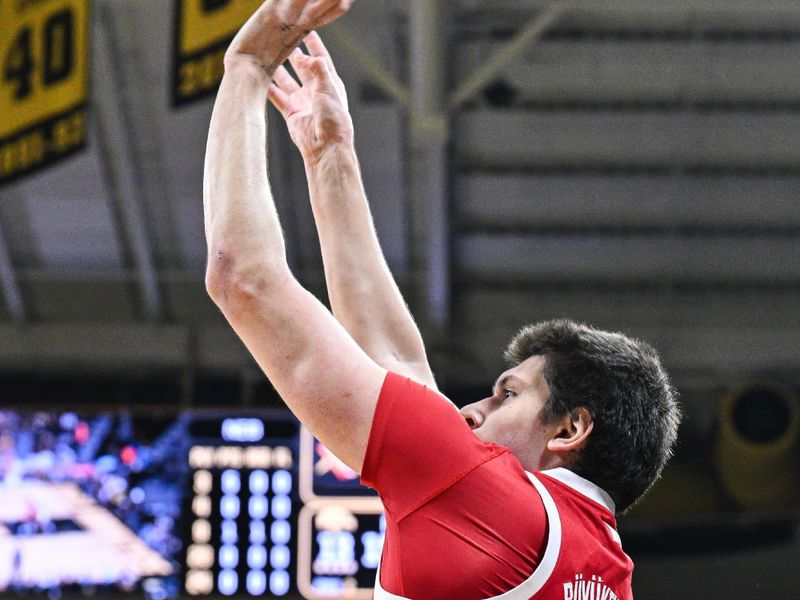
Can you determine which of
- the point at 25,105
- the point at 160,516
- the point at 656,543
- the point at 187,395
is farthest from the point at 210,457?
the point at 187,395

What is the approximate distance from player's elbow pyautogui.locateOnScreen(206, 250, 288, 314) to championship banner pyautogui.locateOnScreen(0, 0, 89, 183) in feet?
23.0

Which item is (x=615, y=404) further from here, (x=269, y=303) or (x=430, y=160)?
(x=430, y=160)

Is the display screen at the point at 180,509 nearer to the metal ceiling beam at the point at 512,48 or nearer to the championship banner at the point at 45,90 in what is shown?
the championship banner at the point at 45,90

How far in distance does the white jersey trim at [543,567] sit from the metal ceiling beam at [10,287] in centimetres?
1189

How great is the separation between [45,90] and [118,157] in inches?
132

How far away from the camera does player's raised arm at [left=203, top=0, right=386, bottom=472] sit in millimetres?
1755

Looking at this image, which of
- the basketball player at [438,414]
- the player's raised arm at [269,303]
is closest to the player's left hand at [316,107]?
the basketball player at [438,414]

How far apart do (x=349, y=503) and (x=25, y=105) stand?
3.68 m

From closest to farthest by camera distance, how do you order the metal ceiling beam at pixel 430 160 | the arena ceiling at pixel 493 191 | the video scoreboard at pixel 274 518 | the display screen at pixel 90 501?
the video scoreboard at pixel 274 518 → the display screen at pixel 90 501 → the metal ceiling beam at pixel 430 160 → the arena ceiling at pixel 493 191

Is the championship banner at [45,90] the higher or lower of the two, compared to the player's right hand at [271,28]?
higher

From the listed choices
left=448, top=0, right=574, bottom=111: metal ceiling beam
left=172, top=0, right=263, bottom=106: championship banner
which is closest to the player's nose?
left=172, top=0, right=263, bottom=106: championship banner

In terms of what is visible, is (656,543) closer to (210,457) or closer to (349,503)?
(349,503)

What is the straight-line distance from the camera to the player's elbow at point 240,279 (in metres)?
1.79

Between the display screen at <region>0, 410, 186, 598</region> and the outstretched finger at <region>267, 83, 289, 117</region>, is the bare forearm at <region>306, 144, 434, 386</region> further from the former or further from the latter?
the display screen at <region>0, 410, 186, 598</region>
